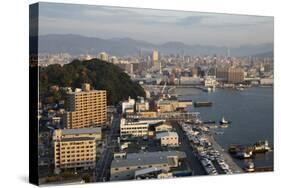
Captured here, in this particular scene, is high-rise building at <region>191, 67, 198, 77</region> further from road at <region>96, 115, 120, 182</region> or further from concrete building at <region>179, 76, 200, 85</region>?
road at <region>96, 115, 120, 182</region>

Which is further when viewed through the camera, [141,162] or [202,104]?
[202,104]

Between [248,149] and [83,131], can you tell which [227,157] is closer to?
[248,149]

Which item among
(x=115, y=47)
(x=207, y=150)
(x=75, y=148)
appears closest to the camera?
(x=75, y=148)

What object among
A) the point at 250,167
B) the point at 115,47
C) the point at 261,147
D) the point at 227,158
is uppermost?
the point at 115,47

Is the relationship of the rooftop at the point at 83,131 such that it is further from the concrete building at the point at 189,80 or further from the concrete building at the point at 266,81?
the concrete building at the point at 266,81

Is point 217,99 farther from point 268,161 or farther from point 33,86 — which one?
point 33,86

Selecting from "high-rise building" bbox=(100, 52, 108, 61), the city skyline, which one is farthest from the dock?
"high-rise building" bbox=(100, 52, 108, 61)

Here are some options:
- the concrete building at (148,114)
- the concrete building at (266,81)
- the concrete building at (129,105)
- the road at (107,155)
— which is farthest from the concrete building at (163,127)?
the concrete building at (266,81)

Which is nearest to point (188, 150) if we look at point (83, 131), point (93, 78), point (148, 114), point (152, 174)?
point (152, 174)
